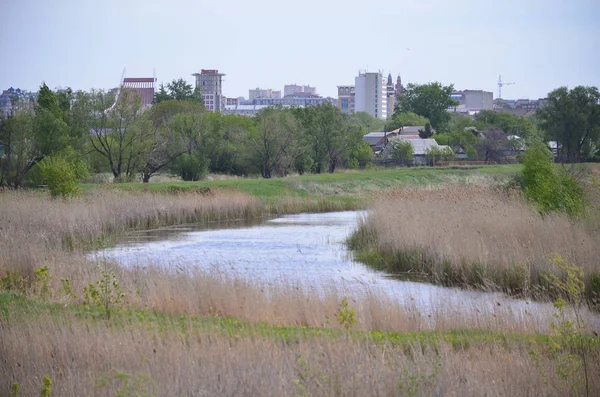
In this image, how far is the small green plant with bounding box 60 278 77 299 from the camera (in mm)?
13766

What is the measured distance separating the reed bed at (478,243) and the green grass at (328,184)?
1793cm

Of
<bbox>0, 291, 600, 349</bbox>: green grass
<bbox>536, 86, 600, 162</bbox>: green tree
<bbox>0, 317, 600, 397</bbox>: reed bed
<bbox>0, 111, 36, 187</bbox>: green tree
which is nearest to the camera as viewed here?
<bbox>0, 317, 600, 397</bbox>: reed bed

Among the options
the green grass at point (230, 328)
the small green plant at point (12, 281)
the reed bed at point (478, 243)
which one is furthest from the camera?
the reed bed at point (478, 243)

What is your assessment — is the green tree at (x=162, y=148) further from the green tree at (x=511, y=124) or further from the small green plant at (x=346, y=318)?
the green tree at (x=511, y=124)

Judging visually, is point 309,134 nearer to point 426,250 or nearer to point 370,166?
point 370,166

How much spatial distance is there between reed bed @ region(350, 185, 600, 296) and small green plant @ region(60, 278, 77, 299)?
7.56 m

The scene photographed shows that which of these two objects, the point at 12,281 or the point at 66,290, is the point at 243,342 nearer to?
the point at 66,290

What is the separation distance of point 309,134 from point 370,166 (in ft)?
30.4

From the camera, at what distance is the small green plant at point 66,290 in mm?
13766

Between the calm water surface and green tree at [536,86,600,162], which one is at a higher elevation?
green tree at [536,86,600,162]

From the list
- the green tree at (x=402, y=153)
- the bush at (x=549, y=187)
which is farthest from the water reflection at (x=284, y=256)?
the green tree at (x=402, y=153)

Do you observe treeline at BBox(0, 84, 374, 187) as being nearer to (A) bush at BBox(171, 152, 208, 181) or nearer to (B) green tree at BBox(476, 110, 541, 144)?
(A) bush at BBox(171, 152, 208, 181)

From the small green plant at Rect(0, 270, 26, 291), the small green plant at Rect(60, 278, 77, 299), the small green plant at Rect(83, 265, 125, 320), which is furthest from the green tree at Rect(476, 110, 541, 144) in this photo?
the small green plant at Rect(83, 265, 125, 320)

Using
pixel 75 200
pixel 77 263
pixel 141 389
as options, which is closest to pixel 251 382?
pixel 141 389
